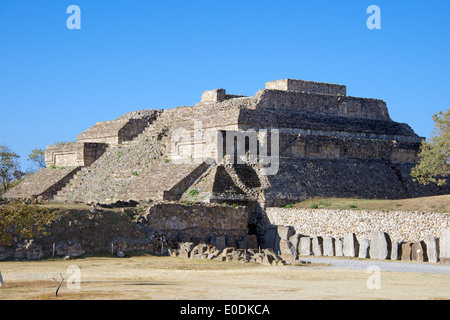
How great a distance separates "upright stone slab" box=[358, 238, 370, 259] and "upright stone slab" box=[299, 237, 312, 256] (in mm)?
2257

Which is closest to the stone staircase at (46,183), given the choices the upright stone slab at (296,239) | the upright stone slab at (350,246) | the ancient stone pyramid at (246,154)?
the ancient stone pyramid at (246,154)

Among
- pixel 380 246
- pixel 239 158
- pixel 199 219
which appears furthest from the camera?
pixel 239 158

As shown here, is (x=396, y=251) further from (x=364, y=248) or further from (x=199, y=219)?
(x=199, y=219)

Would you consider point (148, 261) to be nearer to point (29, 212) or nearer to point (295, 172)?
point (29, 212)

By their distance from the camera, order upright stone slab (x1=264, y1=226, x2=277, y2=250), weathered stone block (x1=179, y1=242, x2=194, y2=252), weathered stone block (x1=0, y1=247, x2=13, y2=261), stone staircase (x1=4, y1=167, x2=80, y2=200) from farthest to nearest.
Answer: stone staircase (x1=4, y1=167, x2=80, y2=200) < upright stone slab (x1=264, y1=226, x2=277, y2=250) < weathered stone block (x1=179, y1=242, x2=194, y2=252) < weathered stone block (x1=0, y1=247, x2=13, y2=261)

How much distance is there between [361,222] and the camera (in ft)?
87.0

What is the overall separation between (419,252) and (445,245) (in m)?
0.90

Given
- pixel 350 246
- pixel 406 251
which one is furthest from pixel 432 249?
pixel 350 246

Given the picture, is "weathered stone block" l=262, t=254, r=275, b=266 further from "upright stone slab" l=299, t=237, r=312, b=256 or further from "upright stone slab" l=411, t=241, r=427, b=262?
"upright stone slab" l=411, t=241, r=427, b=262

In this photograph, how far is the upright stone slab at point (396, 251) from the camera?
80.1 ft

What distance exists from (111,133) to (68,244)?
635 inches

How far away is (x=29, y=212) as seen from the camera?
20656 millimetres

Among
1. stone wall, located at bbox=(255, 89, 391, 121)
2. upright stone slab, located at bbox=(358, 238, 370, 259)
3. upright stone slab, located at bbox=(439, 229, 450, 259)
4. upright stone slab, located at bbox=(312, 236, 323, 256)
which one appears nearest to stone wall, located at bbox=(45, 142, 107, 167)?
stone wall, located at bbox=(255, 89, 391, 121)

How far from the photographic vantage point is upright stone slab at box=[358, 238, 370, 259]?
2517cm
